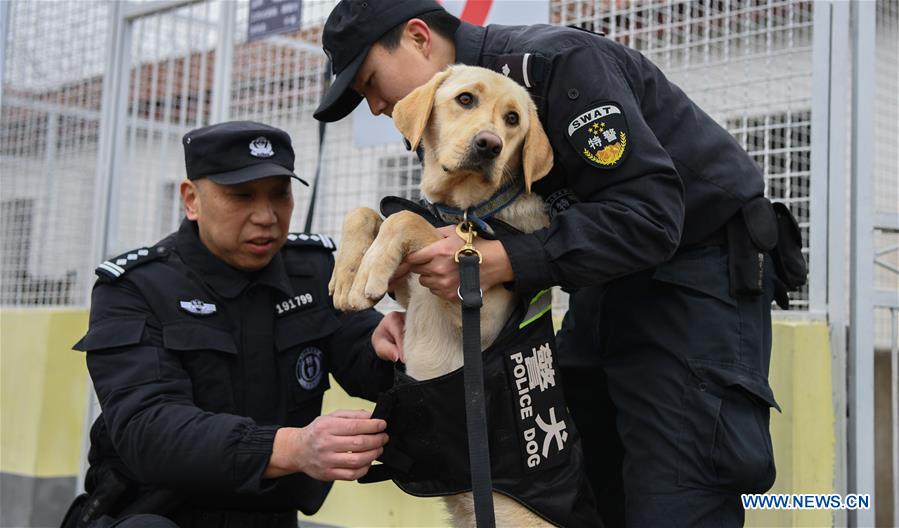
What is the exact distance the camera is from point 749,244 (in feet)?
7.00

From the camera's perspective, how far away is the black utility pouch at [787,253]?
7.41 feet

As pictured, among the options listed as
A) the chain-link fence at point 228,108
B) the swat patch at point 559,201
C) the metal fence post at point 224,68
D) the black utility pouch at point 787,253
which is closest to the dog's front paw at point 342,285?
the swat patch at point 559,201

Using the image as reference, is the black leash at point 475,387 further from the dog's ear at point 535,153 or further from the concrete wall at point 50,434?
the concrete wall at point 50,434

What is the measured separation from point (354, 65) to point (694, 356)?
41.2 inches

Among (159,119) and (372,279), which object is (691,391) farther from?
(159,119)

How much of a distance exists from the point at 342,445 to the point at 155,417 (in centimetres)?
56

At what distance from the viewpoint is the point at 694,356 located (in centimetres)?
209

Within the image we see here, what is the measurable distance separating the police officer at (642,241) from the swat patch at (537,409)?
0.57 feet

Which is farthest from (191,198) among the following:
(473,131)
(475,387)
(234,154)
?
(475,387)

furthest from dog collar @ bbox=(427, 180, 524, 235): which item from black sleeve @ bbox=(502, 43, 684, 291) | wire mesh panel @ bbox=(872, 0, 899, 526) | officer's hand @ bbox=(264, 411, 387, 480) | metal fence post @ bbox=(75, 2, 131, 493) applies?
metal fence post @ bbox=(75, 2, 131, 493)

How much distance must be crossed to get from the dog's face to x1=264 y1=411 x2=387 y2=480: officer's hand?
0.54 meters

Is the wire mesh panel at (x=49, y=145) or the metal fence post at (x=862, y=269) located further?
the wire mesh panel at (x=49, y=145)

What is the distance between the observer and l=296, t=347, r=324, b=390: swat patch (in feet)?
8.80

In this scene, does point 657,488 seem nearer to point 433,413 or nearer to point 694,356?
point 694,356
